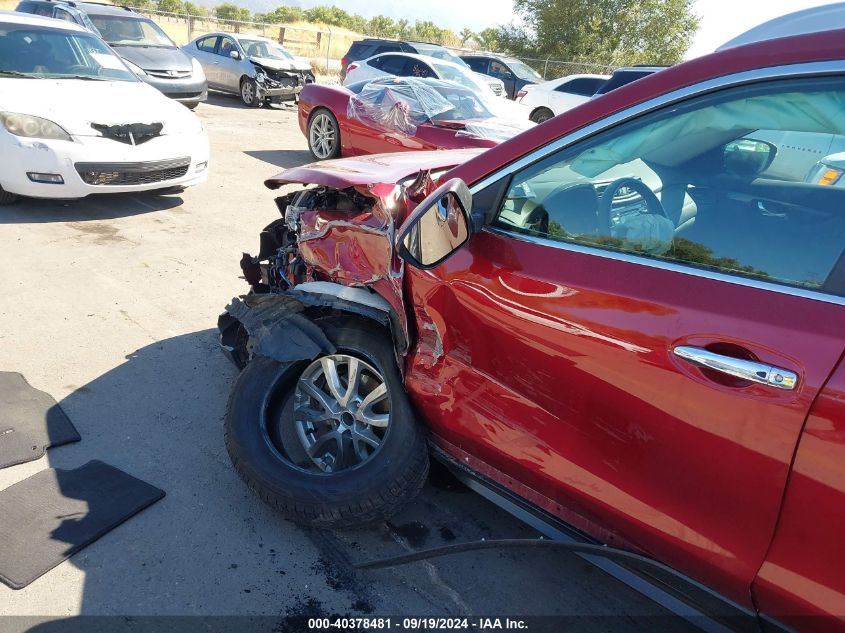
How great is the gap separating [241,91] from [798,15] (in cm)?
1509

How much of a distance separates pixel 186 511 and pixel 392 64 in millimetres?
12418

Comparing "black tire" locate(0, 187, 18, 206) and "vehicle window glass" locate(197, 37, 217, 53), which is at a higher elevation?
"vehicle window glass" locate(197, 37, 217, 53)

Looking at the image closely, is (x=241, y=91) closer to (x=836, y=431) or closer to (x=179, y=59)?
(x=179, y=59)

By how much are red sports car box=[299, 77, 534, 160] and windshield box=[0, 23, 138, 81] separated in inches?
116

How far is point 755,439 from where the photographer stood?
1604 millimetres

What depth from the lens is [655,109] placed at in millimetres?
1856

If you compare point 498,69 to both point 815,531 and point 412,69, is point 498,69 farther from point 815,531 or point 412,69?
point 815,531

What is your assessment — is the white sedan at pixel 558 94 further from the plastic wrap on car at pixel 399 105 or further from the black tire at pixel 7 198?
the black tire at pixel 7 198

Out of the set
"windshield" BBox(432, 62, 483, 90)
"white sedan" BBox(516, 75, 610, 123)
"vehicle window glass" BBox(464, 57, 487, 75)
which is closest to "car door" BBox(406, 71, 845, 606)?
"windshield" BBox(432, 62, 483, 90)

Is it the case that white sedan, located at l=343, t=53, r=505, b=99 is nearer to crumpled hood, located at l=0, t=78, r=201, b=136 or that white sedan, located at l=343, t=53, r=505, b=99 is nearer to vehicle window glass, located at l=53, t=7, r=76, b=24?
vehicle window glass, located at l=53, t=7, r=76, b=24

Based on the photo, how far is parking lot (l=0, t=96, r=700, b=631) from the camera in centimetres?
239

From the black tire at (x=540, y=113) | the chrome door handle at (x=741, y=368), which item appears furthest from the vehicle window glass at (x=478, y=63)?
the chrome door handle at (x=741, y=368)

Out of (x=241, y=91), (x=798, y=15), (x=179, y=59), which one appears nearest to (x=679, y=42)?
(x=241, y=91)

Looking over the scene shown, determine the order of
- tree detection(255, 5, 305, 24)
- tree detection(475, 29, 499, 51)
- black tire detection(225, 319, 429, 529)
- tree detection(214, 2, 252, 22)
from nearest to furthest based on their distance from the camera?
black tire detection(225, 319, 429, 529) → tree detection(475, 29, 499, 51) → tree detection(214, 2, 252, 22) → tree detection(255, 5, 305, 24)
